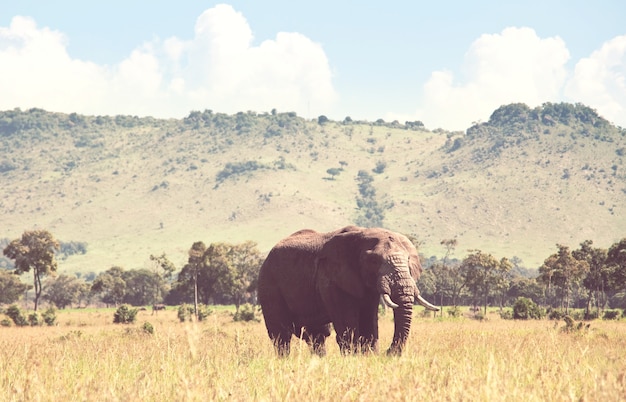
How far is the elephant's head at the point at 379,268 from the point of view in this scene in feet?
43.0

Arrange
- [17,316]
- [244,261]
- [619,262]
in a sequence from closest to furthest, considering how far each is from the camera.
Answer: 1. [17,316]
2. [619,262]
3. [244,261]

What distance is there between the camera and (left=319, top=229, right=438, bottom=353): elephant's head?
13102 millimetres

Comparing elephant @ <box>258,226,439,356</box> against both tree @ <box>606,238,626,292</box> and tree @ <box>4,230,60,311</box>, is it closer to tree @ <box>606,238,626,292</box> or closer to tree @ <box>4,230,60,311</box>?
tree @ <box>606,238,626,292</box>

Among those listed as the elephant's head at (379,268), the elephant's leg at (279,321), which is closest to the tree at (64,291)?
the elephant's leg at (279,321)

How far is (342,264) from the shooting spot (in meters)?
14.4

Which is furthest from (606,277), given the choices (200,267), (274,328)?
(274,328)

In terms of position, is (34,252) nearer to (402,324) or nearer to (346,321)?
(346,321)

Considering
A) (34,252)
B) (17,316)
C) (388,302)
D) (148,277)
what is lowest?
(17,316)

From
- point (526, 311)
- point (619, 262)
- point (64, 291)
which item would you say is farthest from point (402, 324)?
point (64, 291)

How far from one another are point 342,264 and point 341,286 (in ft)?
1.28

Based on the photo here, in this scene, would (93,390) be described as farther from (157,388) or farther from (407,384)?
(407,384)

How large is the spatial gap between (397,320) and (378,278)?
0.91 m

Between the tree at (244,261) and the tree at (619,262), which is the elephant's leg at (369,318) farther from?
the tree at (244,261)

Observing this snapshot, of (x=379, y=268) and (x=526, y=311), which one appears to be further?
(x=526, y=311)
